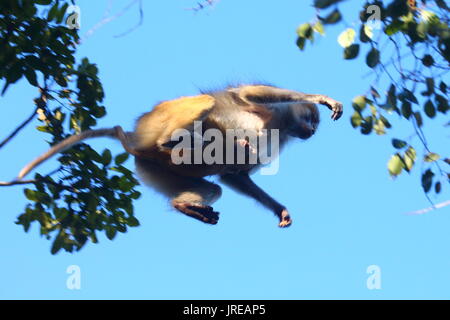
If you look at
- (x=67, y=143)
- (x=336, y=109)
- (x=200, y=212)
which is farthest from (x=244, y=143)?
(x=67, y=143)

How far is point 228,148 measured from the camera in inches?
274

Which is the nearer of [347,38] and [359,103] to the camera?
[347,38]

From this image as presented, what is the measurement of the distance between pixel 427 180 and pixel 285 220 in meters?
3.07

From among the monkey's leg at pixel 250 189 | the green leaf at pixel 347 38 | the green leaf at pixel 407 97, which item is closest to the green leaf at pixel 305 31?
the green leaf at pixel 347 38

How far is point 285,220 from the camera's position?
7262mm

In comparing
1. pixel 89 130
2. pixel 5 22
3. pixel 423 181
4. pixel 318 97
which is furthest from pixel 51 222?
pixel 423 181

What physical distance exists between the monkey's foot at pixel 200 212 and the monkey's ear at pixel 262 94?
1.52 metres

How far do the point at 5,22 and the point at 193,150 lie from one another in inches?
81.2

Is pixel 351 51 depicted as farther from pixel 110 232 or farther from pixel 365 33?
pixel 110 232

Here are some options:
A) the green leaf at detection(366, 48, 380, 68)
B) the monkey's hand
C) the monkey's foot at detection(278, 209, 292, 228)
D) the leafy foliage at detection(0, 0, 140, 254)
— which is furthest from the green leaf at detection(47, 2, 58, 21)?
the green leaf at detection(366, 48, 380, 68)

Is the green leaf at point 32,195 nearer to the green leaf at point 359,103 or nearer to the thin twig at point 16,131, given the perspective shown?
the thin twig at point 16,131

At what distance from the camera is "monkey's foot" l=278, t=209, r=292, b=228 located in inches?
280

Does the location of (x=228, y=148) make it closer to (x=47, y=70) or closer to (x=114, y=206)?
(x=114, y=206)

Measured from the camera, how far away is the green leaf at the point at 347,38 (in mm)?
4164
